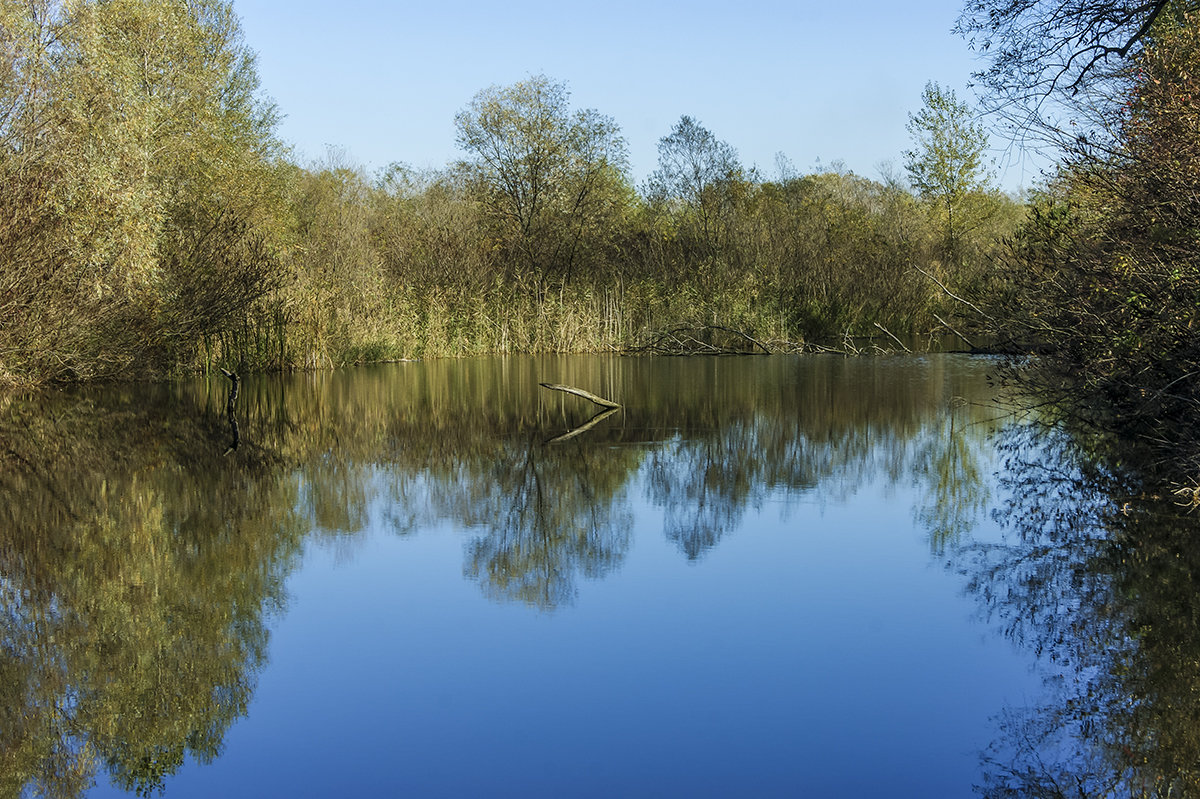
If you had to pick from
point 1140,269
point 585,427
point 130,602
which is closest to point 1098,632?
point 1140,269

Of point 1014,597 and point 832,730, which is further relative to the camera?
point 1014,597

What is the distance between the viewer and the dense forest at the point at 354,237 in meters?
16.0

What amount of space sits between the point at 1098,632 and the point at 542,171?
103 feet

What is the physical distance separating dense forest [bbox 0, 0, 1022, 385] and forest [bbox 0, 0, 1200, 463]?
0.07 meters

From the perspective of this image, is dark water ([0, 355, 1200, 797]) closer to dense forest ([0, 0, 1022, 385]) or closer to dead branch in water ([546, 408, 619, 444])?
dead branch in water ([546, 408, 619, 444])

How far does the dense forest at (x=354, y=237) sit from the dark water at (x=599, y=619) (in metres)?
4.38

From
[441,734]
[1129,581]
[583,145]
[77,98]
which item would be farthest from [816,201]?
[441,734]

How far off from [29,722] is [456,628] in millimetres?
2205

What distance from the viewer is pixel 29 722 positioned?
4.95 metres

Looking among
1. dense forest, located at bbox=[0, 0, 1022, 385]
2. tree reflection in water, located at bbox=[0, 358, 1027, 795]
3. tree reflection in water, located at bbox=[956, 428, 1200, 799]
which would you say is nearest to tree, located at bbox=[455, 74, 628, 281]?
dense forest, located at bbox=[0, 0, 1022, 385]

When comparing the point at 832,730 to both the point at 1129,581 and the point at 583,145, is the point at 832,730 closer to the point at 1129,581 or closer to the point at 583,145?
the point at 1129,581

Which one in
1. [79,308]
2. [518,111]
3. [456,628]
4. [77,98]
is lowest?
[456,628]

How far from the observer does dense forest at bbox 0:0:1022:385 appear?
16047 mm

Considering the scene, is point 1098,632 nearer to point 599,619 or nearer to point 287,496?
point 599,619
